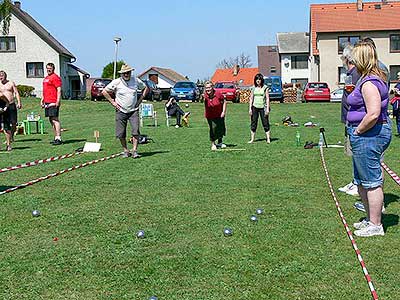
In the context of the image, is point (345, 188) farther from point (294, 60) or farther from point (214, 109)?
point (294, 60)

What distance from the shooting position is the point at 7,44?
51.1 metres

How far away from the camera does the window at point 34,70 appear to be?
51.3m

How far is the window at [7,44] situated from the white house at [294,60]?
35.0 metres

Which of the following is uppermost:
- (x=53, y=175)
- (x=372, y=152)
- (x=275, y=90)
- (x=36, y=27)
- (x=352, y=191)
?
(x=36, y=27)

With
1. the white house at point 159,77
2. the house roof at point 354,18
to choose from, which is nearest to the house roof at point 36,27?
the house roof at point 354,18

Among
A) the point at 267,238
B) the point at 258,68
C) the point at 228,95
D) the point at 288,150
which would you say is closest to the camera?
the point at 267,238

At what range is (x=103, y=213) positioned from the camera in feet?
23.1

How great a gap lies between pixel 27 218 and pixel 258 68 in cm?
9239

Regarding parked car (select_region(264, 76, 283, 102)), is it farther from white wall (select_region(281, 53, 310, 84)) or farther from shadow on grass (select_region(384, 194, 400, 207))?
white wall (select_region(281, 53, 310, 84))

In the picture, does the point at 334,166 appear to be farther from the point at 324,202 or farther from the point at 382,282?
the point at 382,282

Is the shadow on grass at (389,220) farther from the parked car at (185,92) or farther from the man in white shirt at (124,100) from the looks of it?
the parked car at (185,92)

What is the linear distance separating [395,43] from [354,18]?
13.9 feet

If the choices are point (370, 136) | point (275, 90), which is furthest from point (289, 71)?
point (370, 136)

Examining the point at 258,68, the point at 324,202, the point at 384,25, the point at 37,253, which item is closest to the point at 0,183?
the point at 37,253
